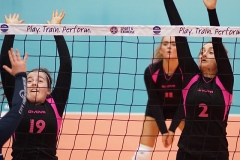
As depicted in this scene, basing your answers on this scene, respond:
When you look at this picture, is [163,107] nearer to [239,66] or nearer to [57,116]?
[57,116]

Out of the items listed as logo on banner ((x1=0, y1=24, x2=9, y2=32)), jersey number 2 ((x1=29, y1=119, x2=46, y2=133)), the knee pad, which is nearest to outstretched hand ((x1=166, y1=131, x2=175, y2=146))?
the knee pad

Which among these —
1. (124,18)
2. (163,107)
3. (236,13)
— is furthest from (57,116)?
(236,13)

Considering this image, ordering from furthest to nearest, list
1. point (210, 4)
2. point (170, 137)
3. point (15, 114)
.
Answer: point (170, 137) → point (210, 4) → point (15, 114)

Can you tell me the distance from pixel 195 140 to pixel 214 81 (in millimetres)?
414

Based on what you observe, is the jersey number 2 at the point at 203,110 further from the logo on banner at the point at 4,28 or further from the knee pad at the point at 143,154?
the logo on banner at the point at 4,28

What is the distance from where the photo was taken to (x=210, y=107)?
392cm

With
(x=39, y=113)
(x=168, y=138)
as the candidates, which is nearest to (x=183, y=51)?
(x=168, y=138)

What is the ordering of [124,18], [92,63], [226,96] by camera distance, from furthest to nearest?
1. [124,18]
2. [92,63]
3. [226,96]

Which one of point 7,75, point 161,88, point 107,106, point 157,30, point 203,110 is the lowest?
point 203,110

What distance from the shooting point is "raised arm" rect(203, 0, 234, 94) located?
3.86 meters

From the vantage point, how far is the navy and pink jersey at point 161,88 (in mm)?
4770

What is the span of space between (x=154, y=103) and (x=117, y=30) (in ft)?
3.15

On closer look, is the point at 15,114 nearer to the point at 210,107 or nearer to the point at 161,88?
the point at 210,107

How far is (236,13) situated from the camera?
8.11m
